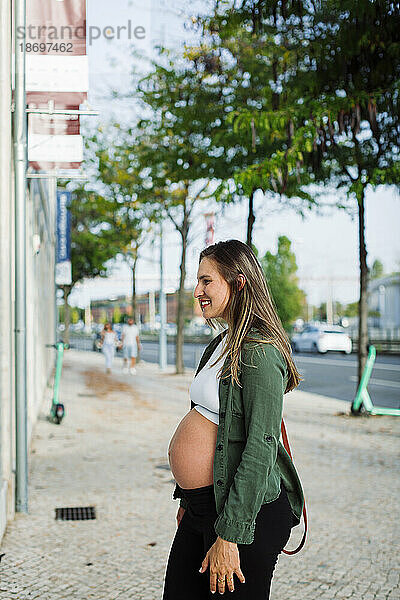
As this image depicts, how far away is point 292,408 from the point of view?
1338 cm

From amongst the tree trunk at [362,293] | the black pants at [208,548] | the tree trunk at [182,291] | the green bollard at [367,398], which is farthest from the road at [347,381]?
the black pants at [208,548]

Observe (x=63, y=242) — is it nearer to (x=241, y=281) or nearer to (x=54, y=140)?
(x=54, y=140)

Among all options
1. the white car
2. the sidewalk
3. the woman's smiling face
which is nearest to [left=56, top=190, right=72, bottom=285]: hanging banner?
the sidewalk

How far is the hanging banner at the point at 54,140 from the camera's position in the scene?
23.2 feet

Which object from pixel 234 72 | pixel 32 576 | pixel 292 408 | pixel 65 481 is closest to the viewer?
pixel 32 576

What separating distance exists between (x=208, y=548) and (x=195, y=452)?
32 cm

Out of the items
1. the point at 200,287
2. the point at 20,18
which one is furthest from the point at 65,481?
the point at 200,287

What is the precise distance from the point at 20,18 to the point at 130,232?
22.1 metres

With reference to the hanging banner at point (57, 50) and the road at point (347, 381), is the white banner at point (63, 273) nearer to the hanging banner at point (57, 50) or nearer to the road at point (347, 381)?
the road at point (347, 381)

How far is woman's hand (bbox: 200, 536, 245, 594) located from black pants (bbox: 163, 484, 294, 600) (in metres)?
0.05

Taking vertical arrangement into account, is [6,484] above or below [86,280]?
below

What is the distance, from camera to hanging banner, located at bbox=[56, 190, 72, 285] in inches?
814

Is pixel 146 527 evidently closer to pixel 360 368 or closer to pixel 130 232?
pixel 360 368

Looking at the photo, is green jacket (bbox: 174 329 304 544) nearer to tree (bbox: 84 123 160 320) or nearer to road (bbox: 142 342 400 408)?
road (bbox: 142 342 400 408)
